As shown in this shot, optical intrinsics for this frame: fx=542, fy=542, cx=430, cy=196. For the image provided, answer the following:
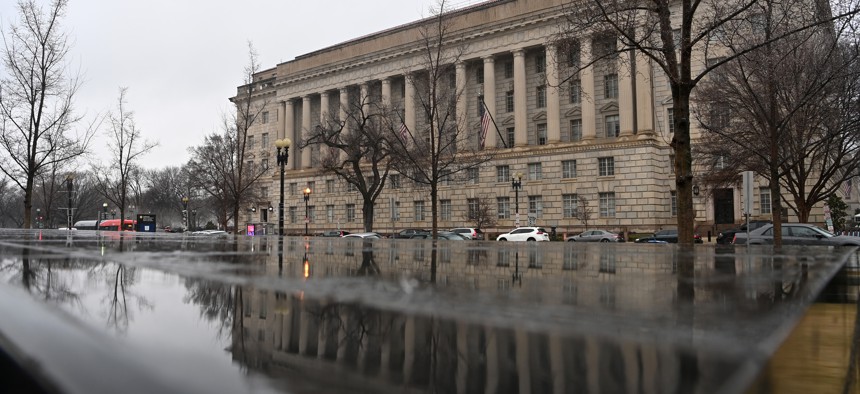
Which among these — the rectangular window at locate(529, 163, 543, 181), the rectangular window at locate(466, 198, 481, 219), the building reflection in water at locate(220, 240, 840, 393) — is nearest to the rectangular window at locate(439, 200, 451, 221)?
the rectangular window at locate(466, 198, 481, 219)

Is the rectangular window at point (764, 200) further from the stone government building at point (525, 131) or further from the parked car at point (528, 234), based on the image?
the parked car at point (528, 234)

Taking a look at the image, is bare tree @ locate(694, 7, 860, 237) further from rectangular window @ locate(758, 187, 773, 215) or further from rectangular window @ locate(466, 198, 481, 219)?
rectangular window @ locate(466, 198, 481, 219)

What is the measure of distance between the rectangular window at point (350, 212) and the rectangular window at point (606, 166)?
28.7 meters

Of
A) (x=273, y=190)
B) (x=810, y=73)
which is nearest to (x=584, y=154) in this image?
(x=810, y=73)

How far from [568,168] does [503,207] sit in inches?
282

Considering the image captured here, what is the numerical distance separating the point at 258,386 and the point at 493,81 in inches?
2176

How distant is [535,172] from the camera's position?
51.0 m

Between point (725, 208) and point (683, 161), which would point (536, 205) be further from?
point (683, 161)

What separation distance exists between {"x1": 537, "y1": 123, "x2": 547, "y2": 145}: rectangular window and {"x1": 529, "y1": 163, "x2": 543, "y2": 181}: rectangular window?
3580 mm

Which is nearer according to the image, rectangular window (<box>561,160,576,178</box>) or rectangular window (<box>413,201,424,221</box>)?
rectangular window (<box>561,160,576,178</box>)

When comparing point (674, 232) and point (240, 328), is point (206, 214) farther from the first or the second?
point (240, 328)

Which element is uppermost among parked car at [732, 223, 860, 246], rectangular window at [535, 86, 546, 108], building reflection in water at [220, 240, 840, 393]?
rectangular window at [535, 86, 546, 108]

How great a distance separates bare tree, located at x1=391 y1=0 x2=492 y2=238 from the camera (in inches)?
969

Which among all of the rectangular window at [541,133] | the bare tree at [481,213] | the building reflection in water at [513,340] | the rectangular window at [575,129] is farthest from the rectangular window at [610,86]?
the building reflection in water at [513,340]
